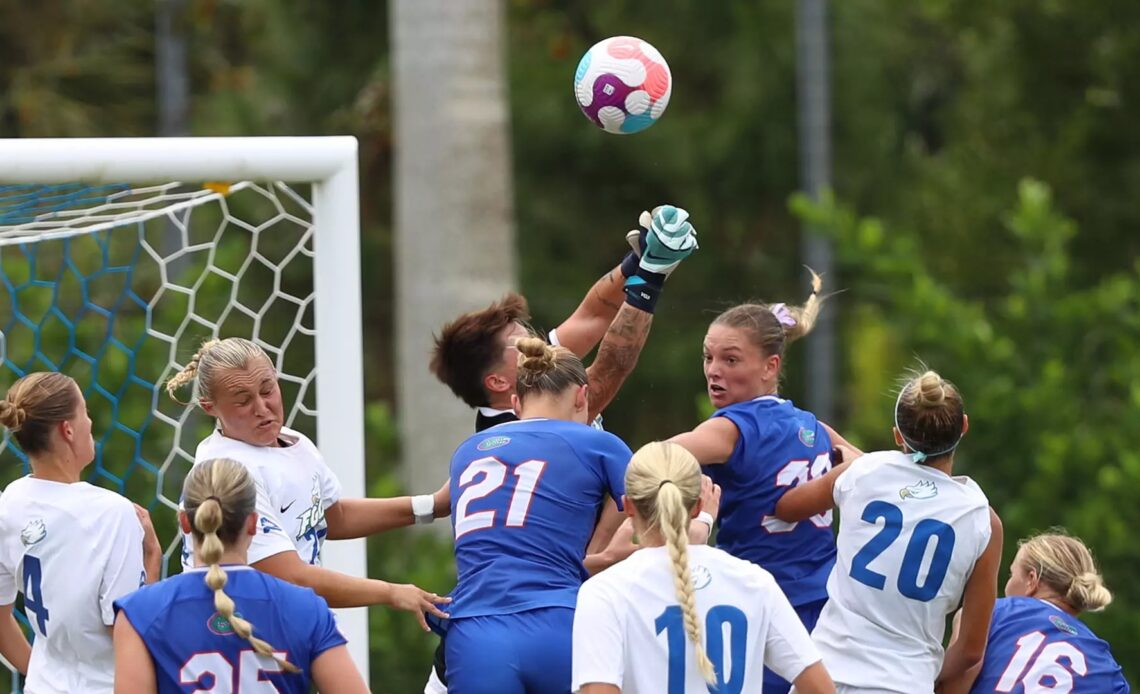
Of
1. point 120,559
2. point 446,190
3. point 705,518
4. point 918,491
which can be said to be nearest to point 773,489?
point 918,491

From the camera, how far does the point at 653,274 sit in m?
4.94

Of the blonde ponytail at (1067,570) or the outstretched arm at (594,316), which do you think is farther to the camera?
the outstretched arm at (594,316)

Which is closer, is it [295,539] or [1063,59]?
[295,539]

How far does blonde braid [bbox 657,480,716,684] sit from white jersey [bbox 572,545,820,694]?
0.04 m

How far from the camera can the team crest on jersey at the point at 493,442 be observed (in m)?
4.32

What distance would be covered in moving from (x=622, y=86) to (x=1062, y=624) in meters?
2.20

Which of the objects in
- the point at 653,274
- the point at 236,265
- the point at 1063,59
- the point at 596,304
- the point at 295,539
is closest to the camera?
the point at 295,539

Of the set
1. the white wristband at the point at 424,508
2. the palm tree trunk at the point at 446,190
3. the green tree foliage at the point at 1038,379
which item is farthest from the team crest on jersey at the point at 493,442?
the green tree foliage at the point at 1038,379

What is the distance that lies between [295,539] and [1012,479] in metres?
6.78

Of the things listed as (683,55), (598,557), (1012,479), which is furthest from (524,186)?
(598,557)

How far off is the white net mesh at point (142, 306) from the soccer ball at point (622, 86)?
1.08m

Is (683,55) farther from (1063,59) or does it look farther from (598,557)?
(598,557)

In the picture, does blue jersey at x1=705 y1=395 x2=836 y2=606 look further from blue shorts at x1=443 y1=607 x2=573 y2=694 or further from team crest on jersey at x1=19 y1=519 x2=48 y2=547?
team crest on jersey at x1=19 y1=519 x2=48 y2=547

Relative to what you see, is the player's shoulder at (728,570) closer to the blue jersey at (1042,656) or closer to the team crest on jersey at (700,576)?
the team crest on jersey at (700,576)
